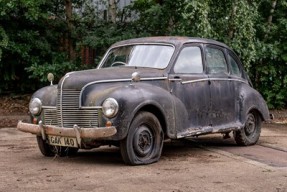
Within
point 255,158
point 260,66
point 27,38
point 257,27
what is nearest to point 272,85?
point 260,66

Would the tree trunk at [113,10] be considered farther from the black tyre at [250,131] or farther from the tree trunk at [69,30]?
the black tyre at [250,131]

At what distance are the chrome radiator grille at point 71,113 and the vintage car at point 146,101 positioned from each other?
1 centimetres

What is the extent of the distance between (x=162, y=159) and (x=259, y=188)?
2340 millimetres

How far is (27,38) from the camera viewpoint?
16.0m

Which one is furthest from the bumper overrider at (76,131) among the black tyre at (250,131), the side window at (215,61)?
the black tyre at (250,131)

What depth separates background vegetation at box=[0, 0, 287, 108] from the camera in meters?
14.8

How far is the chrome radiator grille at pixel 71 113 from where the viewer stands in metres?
8.23

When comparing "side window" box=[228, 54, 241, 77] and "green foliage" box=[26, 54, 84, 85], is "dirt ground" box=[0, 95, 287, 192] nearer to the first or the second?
"side window" box=[228, 54, 241, 77]

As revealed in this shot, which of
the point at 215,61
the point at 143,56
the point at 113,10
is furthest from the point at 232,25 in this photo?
the point at 143,56

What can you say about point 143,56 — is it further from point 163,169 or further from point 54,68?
point 54,68

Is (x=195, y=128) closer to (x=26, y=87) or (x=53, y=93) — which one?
(x=53, y=93)

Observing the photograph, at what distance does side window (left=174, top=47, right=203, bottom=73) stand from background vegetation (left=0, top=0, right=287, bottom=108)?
162 inches

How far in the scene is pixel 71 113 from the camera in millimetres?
8406

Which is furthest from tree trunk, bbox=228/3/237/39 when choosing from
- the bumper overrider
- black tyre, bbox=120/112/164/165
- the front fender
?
the bumper overrider
